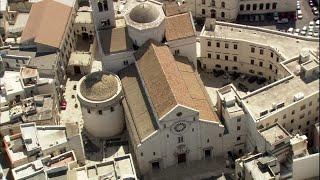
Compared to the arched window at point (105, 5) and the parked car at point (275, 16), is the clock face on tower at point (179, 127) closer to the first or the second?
the arched window at point (105, 5)

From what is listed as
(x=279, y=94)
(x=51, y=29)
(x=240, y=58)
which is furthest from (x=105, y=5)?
(x=279, y=94)

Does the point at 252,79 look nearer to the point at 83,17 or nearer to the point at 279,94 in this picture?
the point at 279,94

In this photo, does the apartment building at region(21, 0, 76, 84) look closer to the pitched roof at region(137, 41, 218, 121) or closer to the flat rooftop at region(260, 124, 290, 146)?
the pitched roof at region(137, 41, 218, 121)

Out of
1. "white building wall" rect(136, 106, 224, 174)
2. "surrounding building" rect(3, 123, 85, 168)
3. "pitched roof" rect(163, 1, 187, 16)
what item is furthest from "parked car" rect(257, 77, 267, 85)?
"surrounding building" rect(3, 123, 85, 168)

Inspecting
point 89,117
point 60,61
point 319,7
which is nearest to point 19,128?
point 89,117

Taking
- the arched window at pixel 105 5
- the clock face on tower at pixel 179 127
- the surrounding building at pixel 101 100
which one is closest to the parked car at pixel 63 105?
the surrounding building at pixel 101 100
